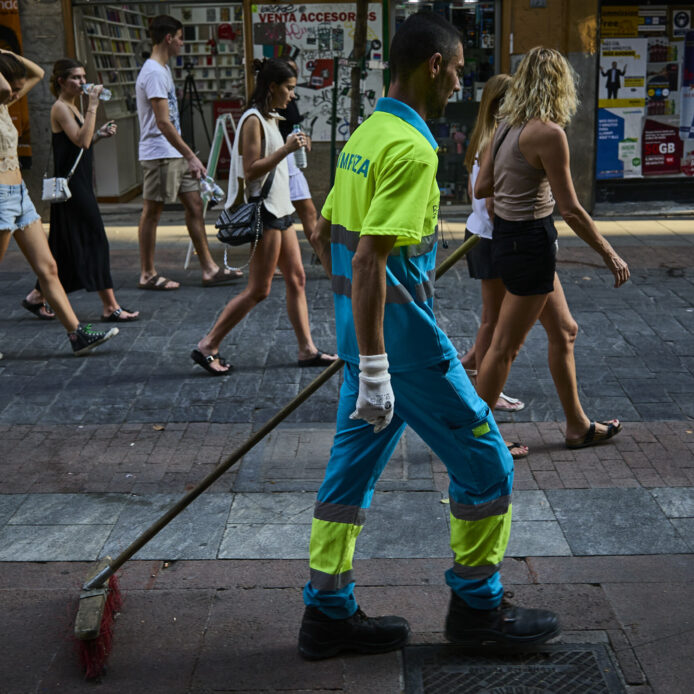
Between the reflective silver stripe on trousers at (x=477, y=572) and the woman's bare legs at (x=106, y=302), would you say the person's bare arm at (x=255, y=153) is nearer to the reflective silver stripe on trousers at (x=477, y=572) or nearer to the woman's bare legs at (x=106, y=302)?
the woman's bare legs at (x=106, y=302)

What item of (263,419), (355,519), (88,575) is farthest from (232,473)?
(355,519)

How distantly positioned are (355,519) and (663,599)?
120cm

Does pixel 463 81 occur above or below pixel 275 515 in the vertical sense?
above

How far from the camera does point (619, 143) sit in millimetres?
12781

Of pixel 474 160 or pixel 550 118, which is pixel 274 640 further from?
pixel 474 160

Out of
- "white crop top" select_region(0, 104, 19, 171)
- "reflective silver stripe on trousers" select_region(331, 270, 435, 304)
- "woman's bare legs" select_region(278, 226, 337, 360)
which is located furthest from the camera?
"white crop top" select_region(0, 104, 19, 171)

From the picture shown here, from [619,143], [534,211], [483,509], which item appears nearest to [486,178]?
[534,211]

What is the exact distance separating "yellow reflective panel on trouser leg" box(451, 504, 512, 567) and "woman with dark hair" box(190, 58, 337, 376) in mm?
3267

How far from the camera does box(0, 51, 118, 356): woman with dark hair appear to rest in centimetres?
680

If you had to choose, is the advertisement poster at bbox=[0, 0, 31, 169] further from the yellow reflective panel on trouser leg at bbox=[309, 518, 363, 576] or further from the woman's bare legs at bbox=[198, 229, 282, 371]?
the yellow reflective panel on trouser leg at bbox=[309, 518, 363, 576]

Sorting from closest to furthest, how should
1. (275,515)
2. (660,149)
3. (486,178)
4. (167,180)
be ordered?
(275,515) → (486,178) → (167,180) → (660,149)

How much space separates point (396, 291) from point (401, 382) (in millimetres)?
296

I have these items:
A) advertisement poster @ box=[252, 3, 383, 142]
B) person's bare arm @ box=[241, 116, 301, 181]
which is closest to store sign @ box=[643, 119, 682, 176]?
advertisement poster @ box=[252, 3, 383, 142]

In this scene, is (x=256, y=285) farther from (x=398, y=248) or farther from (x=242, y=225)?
(x=398, y=248)
